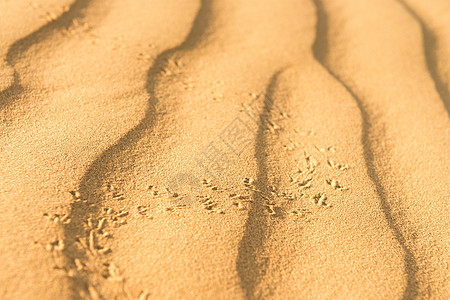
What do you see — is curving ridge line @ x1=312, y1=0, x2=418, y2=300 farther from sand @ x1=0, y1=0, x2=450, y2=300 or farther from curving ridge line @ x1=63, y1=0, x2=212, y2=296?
curving ridge line @ x1=63, y1=0, x2=212, y2=296

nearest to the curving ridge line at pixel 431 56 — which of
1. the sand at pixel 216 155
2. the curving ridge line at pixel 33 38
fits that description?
the sand at pixel 216 155

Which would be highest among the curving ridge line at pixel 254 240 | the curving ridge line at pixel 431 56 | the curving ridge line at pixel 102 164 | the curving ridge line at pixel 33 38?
the curving ridge line at pixel 33 38

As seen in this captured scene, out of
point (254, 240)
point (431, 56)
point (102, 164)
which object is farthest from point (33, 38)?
point (431, 56)

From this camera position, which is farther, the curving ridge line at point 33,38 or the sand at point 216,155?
the curving ridge line at point 33,38

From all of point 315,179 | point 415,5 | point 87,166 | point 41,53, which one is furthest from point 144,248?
point 415,5

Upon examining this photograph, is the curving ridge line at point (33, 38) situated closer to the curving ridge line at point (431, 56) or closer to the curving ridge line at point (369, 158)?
the curving ridge line at point (369, 158)

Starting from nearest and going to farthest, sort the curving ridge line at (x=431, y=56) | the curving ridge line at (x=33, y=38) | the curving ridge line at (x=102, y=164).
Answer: the curving ridge line at (x=102, y=164) < the curving ridge line at (x=33, y=38) < the curving ridge line at (x=431, y=56)

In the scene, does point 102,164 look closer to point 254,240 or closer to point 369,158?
point 254,240
